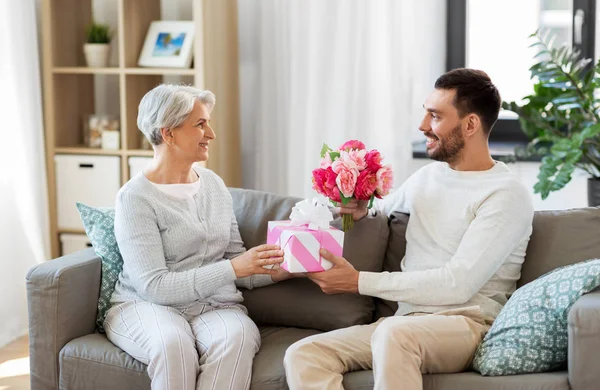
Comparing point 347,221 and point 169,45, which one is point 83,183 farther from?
point 347,221

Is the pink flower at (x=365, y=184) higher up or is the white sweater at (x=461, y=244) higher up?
the pink flower at (x=365, y=184)

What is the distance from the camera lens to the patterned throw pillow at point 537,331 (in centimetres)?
226

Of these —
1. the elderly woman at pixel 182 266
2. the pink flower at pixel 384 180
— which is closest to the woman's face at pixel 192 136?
the elderly woman at pixel 182 266

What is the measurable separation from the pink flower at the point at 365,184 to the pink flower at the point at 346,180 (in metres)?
0.02

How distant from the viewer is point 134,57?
4.11 m

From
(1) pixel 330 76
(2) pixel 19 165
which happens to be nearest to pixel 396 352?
(1) pixel 330 76

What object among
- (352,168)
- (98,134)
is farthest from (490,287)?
(98,134)

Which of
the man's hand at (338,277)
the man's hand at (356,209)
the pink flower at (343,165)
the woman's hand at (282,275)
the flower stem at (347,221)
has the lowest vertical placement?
the woman's hand at (282,275)

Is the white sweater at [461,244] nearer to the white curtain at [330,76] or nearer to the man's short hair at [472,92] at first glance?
the man's short hair at [472,92]

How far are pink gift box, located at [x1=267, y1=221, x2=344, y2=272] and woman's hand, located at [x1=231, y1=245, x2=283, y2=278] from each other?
0.02 m

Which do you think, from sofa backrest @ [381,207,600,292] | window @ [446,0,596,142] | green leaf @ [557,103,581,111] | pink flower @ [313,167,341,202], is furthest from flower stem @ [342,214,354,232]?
window @ [446,0,596,142]

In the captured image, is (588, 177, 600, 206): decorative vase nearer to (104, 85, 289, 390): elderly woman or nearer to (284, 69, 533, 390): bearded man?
(284, 69, 533, 390): bearded man

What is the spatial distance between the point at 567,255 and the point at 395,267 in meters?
0.52

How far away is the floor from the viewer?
3402 mm
